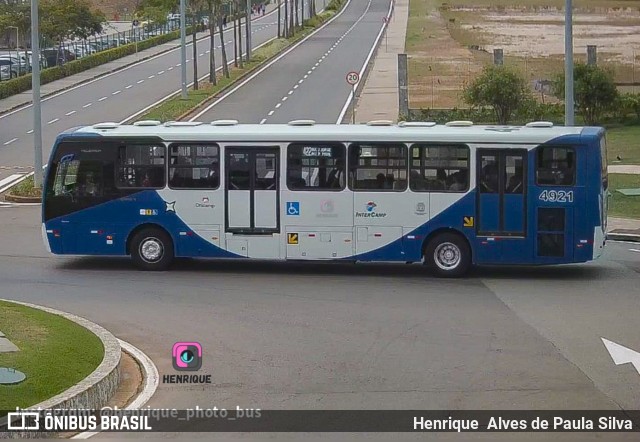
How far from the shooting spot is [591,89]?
46250mm

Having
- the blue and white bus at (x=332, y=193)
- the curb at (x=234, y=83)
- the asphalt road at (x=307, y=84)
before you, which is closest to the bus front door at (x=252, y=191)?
the blue and white bus at (x=332, y=193)

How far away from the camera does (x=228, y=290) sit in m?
19.6

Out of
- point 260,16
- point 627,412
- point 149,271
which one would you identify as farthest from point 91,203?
A: point 260,16

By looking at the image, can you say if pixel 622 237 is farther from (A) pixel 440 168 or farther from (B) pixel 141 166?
(B) pixel 141 166

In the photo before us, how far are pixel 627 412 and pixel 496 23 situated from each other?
58858mm

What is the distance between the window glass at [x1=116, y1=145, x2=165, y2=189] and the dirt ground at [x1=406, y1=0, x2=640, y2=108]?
77.3 feet

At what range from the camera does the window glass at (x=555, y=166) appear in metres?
20.5

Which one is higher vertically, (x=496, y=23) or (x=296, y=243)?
(x=496, y=23)

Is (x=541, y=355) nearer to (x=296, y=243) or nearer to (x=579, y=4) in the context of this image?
(x=296, y=243)

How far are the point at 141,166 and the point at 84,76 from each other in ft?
166

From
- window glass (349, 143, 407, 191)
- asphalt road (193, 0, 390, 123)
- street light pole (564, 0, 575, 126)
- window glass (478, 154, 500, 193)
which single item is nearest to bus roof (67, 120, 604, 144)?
window glass (349, 143, 407, 191)

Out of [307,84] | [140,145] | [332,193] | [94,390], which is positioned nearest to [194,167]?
[140,145]

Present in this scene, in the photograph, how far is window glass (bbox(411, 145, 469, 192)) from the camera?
68.2 ft

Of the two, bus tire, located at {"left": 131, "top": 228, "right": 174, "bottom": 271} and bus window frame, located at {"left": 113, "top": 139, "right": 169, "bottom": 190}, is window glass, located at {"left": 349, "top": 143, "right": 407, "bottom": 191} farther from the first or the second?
bus tire, located at {"left": 131, "top": 228, "right": 174, "bottom": 271}
